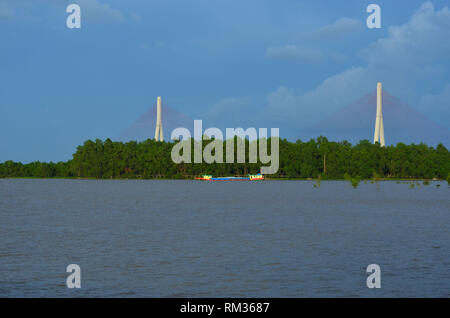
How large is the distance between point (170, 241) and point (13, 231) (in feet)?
38.1

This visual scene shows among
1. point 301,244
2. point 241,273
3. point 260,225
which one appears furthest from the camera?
point 260,225

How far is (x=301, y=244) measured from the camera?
30.3 m

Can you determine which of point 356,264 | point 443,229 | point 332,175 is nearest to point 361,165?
point 332,175

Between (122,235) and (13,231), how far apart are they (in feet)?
24.8

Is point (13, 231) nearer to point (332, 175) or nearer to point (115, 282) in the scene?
point (115, 282)

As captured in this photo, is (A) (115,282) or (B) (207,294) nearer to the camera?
(B) (207,294)

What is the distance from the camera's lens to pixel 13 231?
119 ft

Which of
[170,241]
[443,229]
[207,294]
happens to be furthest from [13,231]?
[443,229]

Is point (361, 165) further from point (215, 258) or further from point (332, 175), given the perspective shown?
point (215, 258)
